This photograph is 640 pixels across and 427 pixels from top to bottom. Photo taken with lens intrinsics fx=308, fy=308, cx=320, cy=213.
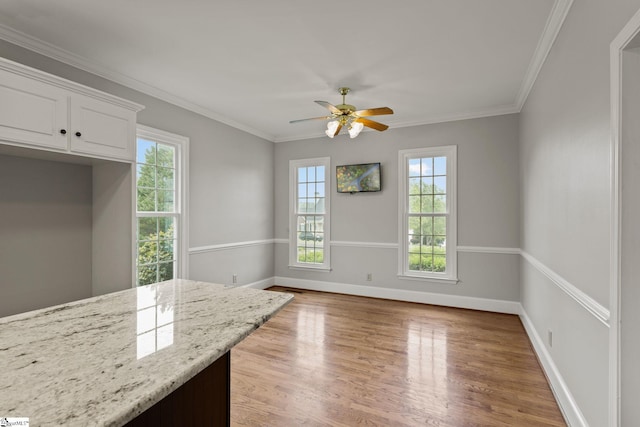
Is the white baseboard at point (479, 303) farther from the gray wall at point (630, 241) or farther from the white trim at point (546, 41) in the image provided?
the white trim at point (546, 41)

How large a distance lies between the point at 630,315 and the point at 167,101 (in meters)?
4.30

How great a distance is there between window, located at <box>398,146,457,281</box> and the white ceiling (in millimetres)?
966

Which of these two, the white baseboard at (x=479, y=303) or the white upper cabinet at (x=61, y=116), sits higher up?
the white upper cabinet at (x=61, y=116)

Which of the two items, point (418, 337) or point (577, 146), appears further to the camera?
point (418, 337)

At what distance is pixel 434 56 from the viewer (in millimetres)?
2783

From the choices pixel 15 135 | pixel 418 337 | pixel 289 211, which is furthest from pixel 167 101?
pixel 418 337

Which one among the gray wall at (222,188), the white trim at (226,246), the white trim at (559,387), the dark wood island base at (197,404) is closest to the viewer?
the dark wood island base at (197,404)

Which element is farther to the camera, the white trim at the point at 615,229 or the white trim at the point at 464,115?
the white trim at the point at 464,115

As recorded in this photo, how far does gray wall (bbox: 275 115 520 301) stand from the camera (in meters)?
4.12

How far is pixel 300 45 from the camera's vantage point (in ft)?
8.54

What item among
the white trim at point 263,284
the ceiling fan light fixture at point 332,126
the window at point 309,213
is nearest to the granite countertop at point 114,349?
the ceiling fan light fixture at point 332,126

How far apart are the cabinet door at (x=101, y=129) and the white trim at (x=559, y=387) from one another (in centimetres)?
369

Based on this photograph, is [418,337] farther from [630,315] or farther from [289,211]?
[289,211]

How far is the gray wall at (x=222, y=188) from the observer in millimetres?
3709
